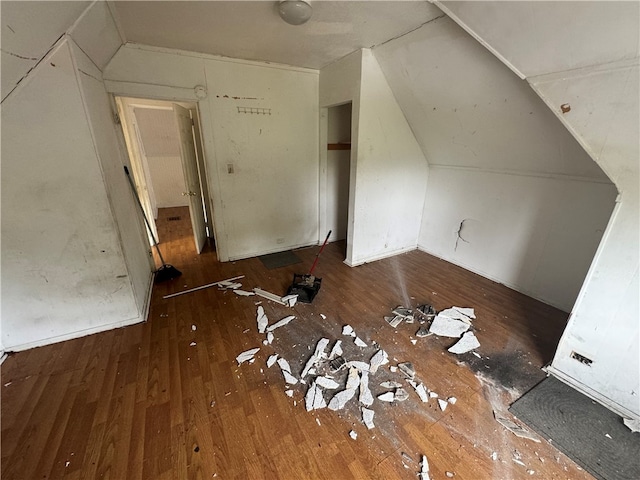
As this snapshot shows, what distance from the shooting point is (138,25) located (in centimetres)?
206

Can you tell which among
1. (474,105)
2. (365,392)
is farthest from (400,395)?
(474,105)

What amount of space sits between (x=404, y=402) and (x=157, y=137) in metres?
7.21

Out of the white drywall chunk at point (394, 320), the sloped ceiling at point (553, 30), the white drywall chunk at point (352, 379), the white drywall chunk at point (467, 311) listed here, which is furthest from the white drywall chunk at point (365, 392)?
the sloped ceiling at point (553, 30)

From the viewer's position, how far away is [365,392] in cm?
161

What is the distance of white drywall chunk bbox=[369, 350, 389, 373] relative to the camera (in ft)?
5.87

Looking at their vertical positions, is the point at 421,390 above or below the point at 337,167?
below

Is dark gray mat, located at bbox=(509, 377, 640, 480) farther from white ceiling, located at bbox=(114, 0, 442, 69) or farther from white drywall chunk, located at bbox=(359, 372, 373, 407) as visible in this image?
white ceiling, located at bbox=(114, 0, 442, 69)

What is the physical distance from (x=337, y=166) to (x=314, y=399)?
3133mm

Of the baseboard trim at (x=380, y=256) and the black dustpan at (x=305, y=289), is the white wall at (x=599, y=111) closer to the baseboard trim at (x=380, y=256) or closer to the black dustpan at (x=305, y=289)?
the black dustpan at (x=305, y=289)

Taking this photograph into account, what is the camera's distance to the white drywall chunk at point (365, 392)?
155cm

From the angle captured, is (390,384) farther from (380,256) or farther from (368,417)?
(380,256)

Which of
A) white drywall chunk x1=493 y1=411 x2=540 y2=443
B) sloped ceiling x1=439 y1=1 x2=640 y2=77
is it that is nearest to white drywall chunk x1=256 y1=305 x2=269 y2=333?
white drywall chunk x1=493 y1=411 x2=540 y2=443

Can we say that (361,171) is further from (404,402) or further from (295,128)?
(404,402)

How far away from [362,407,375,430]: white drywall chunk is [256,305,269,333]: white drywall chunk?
3.30 feet
